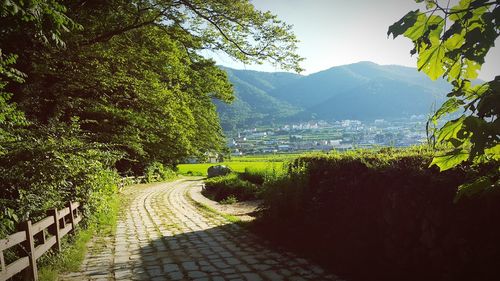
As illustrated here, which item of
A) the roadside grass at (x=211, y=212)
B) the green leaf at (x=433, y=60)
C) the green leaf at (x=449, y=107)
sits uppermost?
the green leaf at (x=433, y=60)

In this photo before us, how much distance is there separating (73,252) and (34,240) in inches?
44.6

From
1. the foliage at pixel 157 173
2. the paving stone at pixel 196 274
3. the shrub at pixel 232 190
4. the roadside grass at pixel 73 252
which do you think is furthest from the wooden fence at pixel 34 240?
the foliage at pixel 157 173

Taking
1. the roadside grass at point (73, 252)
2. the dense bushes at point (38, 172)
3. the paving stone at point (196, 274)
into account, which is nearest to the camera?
the paving stone at point (196, 274)

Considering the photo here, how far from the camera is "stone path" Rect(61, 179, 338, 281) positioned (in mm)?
6168

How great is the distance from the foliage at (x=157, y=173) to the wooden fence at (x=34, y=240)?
27748 millimetres

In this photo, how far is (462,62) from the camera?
2.01 metres

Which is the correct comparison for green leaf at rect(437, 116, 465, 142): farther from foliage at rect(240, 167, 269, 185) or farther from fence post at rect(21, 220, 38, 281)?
foliage at rect(240, 167, 269, 185)

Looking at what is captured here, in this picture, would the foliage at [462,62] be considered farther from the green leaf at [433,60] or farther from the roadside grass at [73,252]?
the roadside grass at [73,252]

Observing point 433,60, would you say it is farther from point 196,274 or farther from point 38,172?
point 38,172

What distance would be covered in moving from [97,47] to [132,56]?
171 cm

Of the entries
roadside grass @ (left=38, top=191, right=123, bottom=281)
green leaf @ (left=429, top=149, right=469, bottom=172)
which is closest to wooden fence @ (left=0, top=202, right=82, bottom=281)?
roadside grass @ (left=38, top=191, right=123, bottom=281)

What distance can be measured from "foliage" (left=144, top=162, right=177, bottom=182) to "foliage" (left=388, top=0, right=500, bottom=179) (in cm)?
3526

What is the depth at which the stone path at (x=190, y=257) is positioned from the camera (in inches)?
243

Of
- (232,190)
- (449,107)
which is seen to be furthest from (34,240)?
(232,190)
